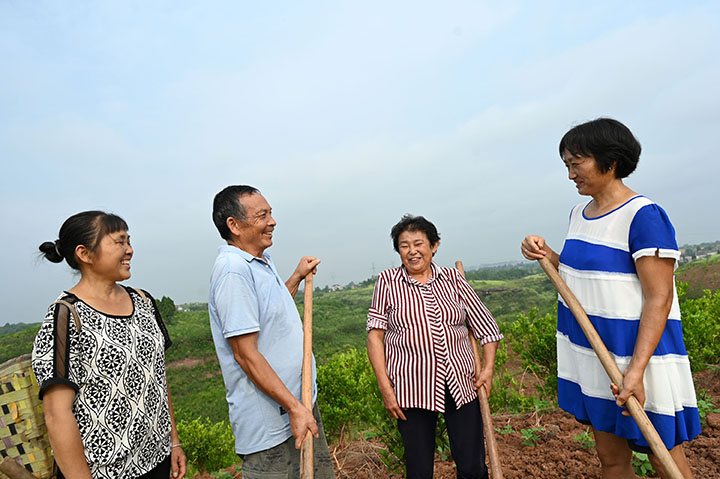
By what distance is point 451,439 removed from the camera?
2574mm

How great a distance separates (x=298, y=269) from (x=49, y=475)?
1.56 m

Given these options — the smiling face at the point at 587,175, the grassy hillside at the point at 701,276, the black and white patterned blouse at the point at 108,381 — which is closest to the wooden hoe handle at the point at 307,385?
the black and white patterned blouse at the point at 108,381

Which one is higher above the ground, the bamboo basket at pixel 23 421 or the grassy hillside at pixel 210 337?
the bamboo basket at pixel 23 421

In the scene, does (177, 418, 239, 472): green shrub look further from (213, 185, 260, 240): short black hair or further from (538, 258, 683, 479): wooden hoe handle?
(538, 258, 683, 479): wooden hoe handle

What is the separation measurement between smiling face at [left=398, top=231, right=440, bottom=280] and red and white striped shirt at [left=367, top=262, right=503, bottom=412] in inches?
2.2

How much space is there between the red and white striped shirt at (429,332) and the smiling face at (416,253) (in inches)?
2.2

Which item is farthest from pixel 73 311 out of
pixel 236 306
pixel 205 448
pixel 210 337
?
pixel 210 337

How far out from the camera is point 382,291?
273 centimetres

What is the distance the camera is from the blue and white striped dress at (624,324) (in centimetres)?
191

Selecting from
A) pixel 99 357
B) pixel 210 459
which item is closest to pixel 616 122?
pixel 99 357

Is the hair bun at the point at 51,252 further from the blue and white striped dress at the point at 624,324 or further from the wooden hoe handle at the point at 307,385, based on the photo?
the blue and white striped dress at the point at 624,324

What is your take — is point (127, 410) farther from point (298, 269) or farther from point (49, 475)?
point (298, 269)

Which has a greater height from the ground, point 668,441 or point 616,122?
point 616,122

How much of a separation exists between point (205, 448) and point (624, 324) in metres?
5.19
